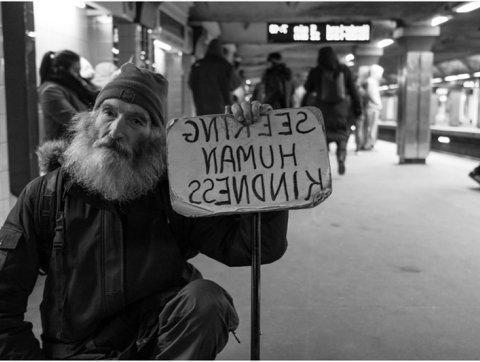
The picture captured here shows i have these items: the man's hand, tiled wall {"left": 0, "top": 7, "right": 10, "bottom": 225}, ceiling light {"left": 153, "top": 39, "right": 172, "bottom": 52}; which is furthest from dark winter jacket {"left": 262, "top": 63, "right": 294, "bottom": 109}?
the man's hand

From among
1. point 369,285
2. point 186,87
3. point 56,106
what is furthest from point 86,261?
point 186,87

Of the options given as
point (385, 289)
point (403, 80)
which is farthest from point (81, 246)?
point (403, 80)

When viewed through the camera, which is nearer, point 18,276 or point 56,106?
point 18,276

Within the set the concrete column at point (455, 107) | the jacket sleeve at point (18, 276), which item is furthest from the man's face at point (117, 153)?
the concrete column at point (455, 107)

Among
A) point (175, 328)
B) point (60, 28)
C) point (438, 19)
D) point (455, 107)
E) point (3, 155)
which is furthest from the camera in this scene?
point (455, 107)

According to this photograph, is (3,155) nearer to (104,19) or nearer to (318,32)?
(104,19)

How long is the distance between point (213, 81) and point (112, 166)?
5785mm

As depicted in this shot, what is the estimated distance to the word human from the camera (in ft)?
6.04

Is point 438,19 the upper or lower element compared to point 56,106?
upper

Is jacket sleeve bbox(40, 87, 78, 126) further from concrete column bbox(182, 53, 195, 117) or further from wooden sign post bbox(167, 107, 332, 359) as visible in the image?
concrete column bbox(182, 53, 195, 117)

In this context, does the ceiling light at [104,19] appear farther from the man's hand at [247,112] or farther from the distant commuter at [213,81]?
the man's hand at [247,112]

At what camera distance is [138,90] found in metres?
2.07

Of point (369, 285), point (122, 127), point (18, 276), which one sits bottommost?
point (369, 285)

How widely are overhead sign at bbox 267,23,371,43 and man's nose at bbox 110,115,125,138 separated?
26.9ft
